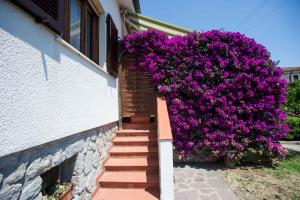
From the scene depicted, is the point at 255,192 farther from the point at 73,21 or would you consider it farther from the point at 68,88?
the point at 73,21

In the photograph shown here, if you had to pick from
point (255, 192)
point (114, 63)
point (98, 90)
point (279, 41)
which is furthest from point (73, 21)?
point (279, 41)

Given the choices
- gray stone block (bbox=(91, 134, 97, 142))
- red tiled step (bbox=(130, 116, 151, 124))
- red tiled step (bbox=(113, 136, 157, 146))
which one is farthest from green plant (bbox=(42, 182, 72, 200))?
red tiled step (bbox=(130, 116, 151, 124))

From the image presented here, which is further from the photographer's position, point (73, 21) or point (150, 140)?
point (150, 140)

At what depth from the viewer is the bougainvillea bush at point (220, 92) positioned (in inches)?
278

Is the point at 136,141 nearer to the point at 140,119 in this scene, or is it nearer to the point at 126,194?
the point at 140,119

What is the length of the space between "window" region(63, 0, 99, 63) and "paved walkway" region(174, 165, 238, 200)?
13.9 feet

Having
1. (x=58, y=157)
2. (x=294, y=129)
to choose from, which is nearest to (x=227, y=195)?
(x=58, y=157)

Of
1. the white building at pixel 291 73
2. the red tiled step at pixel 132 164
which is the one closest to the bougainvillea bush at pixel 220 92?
the red tiled step at pixel 132 164

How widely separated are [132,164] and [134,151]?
1.76 feet

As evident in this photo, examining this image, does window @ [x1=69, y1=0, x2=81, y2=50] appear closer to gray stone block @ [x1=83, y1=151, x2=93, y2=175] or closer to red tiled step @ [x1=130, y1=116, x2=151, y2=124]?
gray stone block @ [x1=83, y1=151, x2=93, y2=175]

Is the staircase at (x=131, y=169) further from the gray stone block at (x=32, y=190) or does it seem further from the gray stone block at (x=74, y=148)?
the gray stone block at (x=32, y=190)

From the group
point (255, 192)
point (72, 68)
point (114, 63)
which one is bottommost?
point (255, 192)

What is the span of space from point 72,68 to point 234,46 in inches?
234

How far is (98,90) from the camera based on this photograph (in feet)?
17.0
